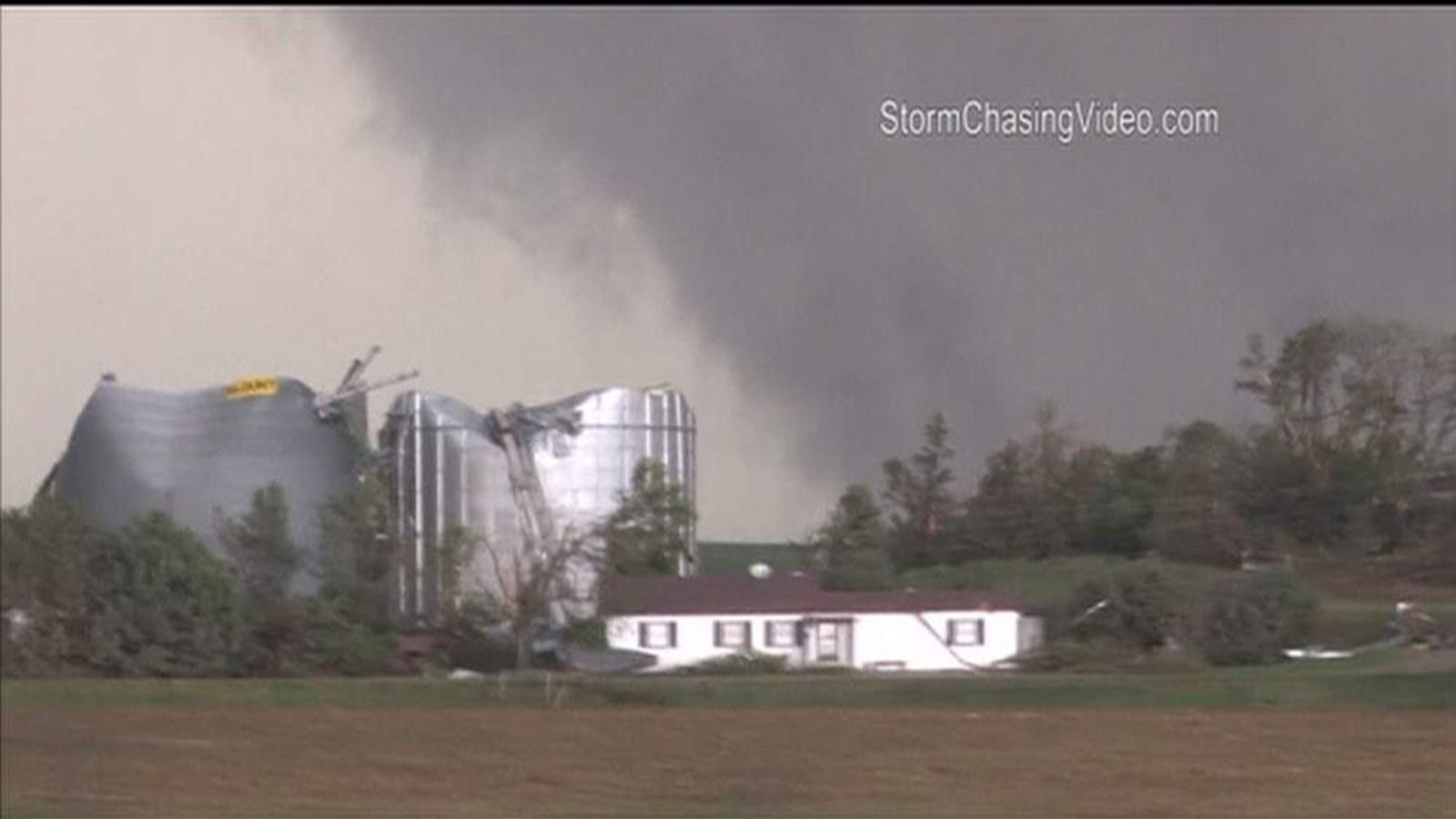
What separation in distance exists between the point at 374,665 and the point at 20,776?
548 inches

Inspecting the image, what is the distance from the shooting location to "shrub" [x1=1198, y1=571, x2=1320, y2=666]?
27734 millimetres

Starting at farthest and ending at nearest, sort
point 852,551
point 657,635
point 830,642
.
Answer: point 852,551 → point 830,642 → point 657,635

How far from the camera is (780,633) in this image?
34.7 meters

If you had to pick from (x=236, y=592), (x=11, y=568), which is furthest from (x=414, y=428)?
(x=11, y=568)

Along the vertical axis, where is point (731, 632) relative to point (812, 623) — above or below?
below

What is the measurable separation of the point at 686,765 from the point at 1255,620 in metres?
15.9

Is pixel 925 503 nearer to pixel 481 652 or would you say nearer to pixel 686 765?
pixel 481 652

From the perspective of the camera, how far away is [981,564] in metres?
36.3

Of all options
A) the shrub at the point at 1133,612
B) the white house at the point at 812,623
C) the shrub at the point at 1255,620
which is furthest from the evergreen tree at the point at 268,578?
the shrub at the point at 1255,620

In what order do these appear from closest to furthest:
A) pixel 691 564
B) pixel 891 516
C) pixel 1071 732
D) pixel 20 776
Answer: pixel 20 776 → pixel 1071 732 → pixel 691 564 → pixel 891 516

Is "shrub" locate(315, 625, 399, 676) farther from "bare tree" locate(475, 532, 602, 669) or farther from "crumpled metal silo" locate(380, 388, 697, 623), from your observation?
"crumpled metal silo" locate(380, 388, 697, 623)

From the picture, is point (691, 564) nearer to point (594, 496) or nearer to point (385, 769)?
point (594, 496)

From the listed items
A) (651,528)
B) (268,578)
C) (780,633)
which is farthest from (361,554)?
(780,633)

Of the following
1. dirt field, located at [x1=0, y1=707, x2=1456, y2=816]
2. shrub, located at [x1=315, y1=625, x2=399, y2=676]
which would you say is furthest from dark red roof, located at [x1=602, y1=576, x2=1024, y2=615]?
dirt field, located at [x1=0, y1=707, x2=1456, y2=816]
